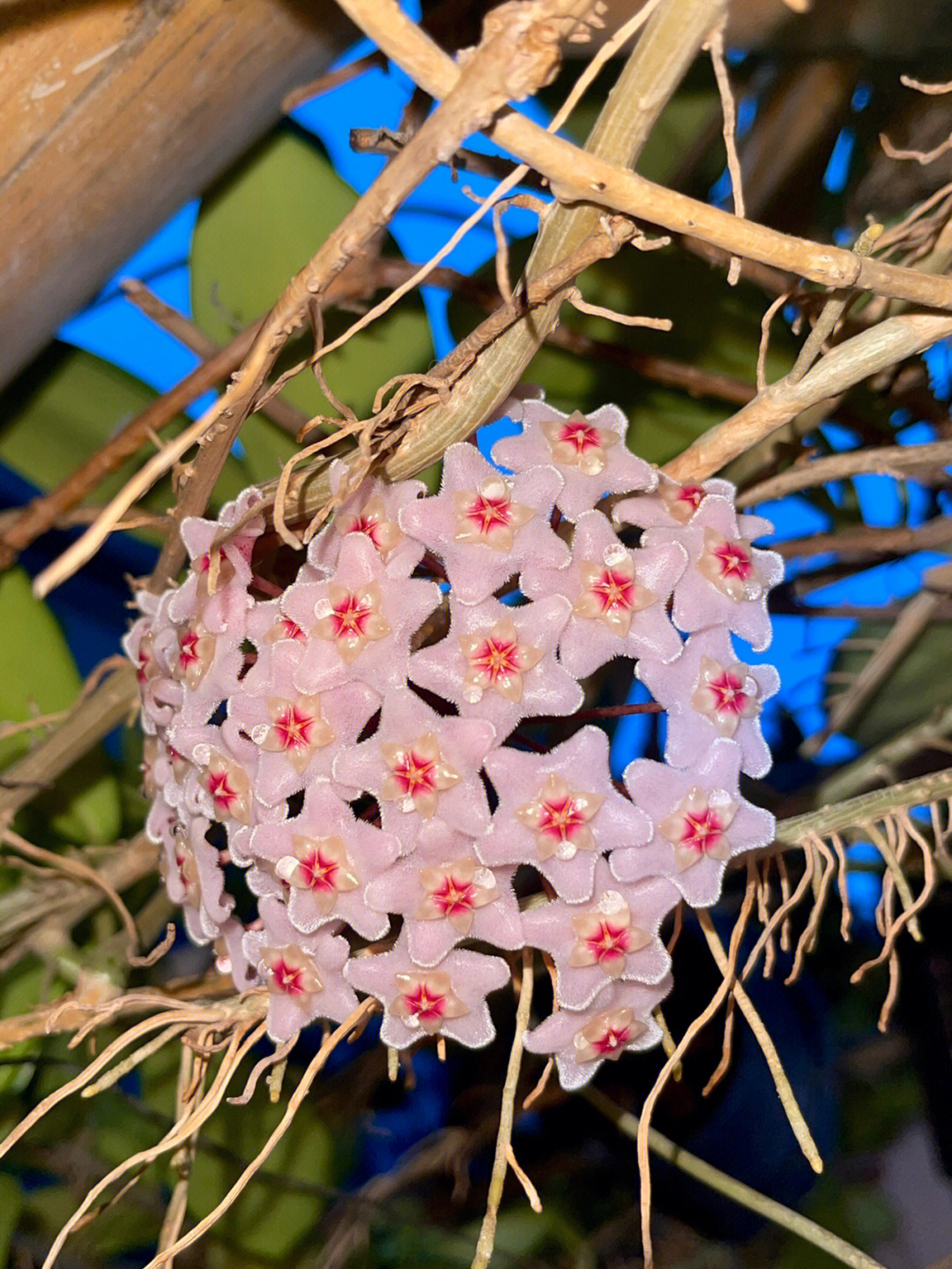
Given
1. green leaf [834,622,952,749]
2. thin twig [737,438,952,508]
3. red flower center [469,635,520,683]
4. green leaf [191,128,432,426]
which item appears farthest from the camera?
green leaf [834,622,952,749]

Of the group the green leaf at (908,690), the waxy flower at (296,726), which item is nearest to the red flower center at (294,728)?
the waxy flower at (296,726)

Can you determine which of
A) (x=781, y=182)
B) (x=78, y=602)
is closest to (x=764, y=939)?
(x=781, y=182)

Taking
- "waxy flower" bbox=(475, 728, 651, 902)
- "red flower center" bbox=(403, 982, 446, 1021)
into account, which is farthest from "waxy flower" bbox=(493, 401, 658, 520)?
"red flower center" bbox=(403, 982, 446, 1021)

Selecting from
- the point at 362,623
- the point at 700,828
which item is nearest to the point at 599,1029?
the point at 700,828

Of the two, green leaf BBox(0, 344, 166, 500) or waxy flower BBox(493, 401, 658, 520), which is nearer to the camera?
waxy flower BBox(493, 401, 658, 520)

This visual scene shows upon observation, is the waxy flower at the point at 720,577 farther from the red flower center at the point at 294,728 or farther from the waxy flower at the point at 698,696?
the red flower center at the point at 294,728

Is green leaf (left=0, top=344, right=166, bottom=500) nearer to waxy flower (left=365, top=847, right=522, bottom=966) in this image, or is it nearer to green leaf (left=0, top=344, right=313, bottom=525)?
green leaf (left=0, top=344, right=313, bottom=525)

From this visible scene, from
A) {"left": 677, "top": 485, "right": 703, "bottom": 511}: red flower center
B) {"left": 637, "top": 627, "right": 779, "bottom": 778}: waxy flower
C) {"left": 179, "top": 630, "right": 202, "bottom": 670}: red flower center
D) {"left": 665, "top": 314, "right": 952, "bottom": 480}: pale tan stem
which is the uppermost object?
{"left": 665, "top": 314, "right": 952, "bottom": 480}: pale tan stem
